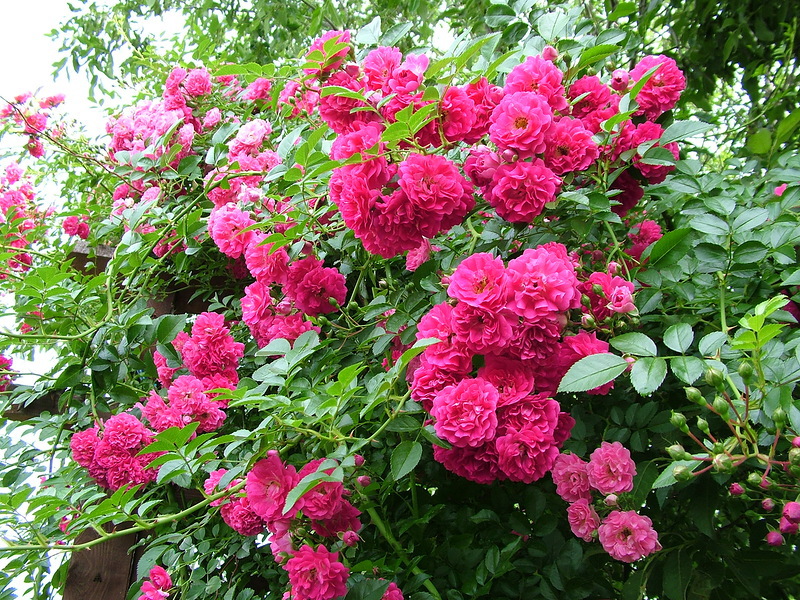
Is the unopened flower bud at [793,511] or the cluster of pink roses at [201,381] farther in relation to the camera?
the cluster of pink roses at [201,381]

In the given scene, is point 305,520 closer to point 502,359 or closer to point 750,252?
point 502,359

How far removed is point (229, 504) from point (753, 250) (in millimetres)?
862

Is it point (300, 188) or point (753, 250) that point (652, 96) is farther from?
point (300, 188)

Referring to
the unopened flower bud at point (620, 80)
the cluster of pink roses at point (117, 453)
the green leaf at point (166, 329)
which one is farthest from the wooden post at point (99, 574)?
the unopened flower bud at point (620, 80)

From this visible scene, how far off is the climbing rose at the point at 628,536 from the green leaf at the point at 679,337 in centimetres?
25

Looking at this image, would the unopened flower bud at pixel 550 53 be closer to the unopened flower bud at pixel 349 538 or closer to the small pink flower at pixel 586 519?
the small pink flower at pixel 586 519

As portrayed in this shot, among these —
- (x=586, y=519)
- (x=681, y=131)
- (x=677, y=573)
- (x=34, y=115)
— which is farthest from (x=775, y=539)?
(x=34, y=115)

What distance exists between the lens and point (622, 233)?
1124 millimetres

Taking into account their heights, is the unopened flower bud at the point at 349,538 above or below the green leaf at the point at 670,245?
below

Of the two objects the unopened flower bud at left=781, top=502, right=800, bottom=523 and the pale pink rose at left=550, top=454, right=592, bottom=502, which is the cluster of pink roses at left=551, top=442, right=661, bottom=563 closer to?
the pale pink rose at left=550, top=454, right=592, bottom=502

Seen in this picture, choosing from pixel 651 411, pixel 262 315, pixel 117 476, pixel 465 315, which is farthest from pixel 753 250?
pixel 117 476

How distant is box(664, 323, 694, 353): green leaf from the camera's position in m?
0.73

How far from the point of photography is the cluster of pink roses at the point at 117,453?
1.17 m

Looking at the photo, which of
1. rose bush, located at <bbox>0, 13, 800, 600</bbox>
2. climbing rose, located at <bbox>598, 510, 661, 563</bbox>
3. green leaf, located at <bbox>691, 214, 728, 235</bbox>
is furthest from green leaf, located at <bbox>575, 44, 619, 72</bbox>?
climbing rose, located at <bbox>598, 510, 661, 563</bbox>
